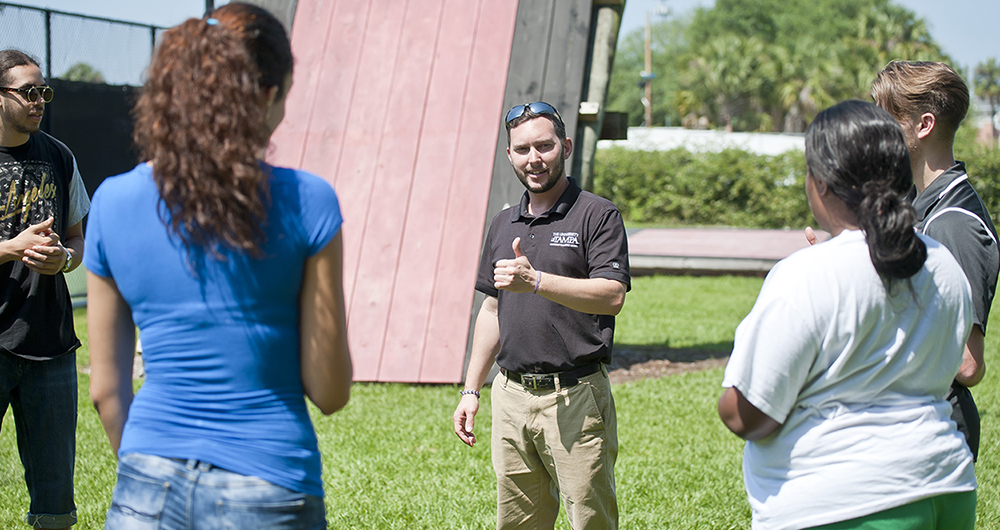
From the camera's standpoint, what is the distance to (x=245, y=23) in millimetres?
1566

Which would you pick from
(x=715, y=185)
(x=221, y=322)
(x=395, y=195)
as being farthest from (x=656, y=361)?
(x=715, y=185)

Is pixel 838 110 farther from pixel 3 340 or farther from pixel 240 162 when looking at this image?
pixel 3 340

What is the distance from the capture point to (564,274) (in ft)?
9.52

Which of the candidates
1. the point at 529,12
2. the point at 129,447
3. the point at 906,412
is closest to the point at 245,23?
the point at 129,447

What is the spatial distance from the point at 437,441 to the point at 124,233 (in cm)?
385

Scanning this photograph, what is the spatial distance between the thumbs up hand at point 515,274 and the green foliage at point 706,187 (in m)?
21.2

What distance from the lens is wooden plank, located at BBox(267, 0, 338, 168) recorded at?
716 cm

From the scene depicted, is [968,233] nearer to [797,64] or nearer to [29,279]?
[29,279]

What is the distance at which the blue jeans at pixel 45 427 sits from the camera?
304 cm

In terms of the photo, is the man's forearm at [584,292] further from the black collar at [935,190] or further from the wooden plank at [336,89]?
the wooden plank at [336,89]

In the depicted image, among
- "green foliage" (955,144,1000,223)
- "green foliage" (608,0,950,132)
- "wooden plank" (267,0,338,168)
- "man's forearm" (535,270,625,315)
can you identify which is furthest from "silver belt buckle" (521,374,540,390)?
"green foliage" (608,0,950,132)

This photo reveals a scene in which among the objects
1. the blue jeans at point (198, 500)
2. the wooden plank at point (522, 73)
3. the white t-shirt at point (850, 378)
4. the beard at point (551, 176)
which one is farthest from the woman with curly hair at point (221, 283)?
the wooden plank at point (522, 73)

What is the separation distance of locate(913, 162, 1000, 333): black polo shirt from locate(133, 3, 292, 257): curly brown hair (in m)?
1.82

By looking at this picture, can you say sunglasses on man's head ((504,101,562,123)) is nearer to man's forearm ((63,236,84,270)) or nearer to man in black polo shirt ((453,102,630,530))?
man in black polo shirt ((453,102,630,530))
